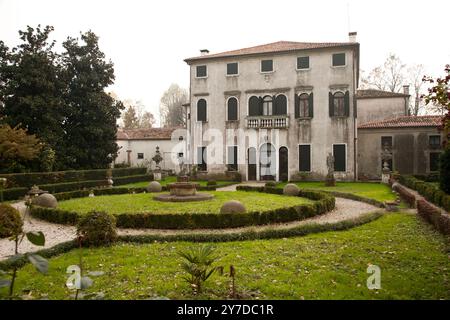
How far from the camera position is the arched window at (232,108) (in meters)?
31.9

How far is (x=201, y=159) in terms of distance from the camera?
3275cm

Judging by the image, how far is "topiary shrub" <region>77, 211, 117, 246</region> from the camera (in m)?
9.52

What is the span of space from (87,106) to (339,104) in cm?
2104

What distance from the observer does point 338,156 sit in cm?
2916

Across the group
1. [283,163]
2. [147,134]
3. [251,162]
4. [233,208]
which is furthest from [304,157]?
[147,134]

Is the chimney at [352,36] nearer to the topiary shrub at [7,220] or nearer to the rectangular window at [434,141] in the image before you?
the rectangular window at [434,141]

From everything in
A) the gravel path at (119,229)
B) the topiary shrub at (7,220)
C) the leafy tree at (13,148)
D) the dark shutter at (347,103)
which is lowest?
the gravel path at (119,229)

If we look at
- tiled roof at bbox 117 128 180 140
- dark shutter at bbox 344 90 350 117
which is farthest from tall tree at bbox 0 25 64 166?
dark shutter at bbox 344 90 350 117

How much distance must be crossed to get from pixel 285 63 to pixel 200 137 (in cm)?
949

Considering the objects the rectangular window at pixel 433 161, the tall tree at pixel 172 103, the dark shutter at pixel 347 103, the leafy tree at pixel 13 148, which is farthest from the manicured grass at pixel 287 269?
the tall tree at pixel 172 103

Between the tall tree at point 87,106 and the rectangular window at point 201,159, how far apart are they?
303 inches

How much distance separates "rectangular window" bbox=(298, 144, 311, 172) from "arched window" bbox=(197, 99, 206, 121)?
8814mm

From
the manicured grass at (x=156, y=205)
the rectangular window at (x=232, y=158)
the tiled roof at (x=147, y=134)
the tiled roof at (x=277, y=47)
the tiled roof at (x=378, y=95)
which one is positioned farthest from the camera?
the tiled roof at (x=147, y=134)
